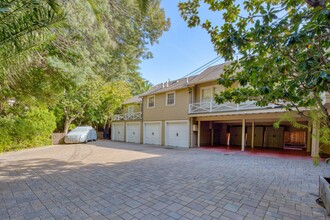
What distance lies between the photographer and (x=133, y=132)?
18.1m

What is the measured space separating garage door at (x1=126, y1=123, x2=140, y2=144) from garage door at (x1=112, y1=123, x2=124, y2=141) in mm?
1105

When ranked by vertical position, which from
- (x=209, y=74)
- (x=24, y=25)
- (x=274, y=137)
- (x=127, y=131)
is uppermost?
(x=209, y=74)

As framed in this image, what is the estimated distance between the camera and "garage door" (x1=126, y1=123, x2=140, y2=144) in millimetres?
17609

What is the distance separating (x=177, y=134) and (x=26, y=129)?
11.0 meters

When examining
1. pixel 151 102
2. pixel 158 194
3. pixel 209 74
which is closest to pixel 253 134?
pixel 209 74

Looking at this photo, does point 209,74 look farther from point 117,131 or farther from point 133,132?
point 117,131

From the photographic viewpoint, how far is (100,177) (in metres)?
5.34

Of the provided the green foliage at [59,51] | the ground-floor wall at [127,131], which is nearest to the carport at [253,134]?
the ground-floor wall at [127,131]

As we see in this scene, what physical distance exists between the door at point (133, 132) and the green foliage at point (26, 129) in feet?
22.8

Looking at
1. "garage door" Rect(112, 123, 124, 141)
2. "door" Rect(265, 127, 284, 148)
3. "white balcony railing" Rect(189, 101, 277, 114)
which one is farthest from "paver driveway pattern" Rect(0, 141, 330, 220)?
"garage door" Rect(112, 123, 124, 141)

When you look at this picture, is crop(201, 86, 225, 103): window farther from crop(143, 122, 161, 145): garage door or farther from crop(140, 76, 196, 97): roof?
crop(143, 122, 161, 145): garage door

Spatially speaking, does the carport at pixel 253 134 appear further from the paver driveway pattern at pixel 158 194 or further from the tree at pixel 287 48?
the tree at pixel 287 48

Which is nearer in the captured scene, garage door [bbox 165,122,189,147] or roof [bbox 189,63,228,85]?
roof [bbox 189,63,228,85]

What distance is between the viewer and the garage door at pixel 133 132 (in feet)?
57.8
